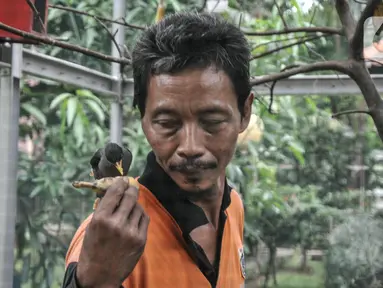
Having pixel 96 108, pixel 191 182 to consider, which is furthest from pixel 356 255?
pixel 191 182

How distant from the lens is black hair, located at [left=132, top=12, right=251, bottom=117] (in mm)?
611

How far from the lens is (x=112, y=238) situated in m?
0.48

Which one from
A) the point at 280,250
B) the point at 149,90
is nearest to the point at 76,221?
the point at 280,250

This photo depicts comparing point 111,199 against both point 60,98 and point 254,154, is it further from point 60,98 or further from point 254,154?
point 254,154

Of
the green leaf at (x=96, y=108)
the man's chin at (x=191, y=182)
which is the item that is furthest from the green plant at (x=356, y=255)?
the man's chin at (x=191, y=182)

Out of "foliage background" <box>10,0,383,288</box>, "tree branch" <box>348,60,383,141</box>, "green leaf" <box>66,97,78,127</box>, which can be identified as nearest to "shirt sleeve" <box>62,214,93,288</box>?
"tree branch" <box>348,60,383,141</box>

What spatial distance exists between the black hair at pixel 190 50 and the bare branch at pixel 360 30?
267mm

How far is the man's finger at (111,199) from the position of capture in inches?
18.9

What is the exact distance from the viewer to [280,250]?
2.51m

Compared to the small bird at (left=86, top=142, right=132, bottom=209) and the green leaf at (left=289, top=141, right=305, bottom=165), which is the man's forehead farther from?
the green leaf at (left=289, top=141, right=305, bottom=165)

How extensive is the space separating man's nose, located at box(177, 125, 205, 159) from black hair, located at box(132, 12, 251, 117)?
67mm

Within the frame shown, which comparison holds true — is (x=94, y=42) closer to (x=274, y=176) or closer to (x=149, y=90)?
(x=274, y=176)

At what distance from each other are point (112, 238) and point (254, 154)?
198cm

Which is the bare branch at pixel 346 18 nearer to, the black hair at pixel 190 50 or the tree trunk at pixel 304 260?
the black hair at pixel 190 50
